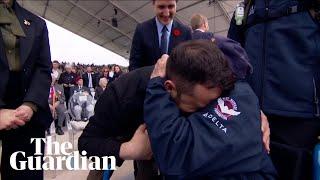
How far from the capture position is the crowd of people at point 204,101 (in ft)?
2.75

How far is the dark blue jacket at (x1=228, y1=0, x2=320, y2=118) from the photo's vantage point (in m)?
1.10

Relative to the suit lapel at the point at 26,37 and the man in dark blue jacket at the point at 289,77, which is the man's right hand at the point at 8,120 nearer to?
the suit lapel at the point at 26,37

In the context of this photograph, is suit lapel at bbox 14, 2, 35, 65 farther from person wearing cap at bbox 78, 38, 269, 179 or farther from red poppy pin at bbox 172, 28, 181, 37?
red poppy pin at bbox 172, 28, 181, 37

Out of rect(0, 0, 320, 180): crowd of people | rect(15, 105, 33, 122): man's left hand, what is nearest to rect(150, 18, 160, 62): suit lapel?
rect(0, 0, 320, 180): crowd of people

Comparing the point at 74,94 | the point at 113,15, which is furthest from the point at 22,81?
the point at 113,15

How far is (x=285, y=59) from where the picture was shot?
1.13 m

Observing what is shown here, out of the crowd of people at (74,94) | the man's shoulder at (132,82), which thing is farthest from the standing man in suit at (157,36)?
the man's shoulder at (132,82)

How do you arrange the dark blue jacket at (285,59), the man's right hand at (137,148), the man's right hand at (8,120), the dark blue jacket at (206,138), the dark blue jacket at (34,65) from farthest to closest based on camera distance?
the dark blue jacket at (34,65)
the man's right hand at (8,120)
the dark blue jacket at (285,59)
the man's right hand at (137,148)
the dark blue jacket at (206,138)

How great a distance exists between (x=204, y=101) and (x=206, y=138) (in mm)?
109

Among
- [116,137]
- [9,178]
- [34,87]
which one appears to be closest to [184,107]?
[116,137]

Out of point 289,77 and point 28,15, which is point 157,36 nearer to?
point 28,15

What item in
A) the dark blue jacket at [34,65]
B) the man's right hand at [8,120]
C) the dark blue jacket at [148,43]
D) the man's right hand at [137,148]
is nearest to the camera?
the man's right hand at [137,148]

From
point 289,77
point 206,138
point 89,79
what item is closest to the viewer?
point 206,138

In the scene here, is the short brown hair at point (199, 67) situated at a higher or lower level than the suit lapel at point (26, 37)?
lower
